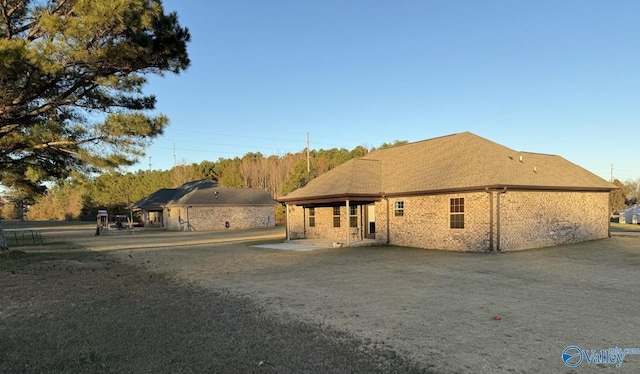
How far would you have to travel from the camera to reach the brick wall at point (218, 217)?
36.1 m

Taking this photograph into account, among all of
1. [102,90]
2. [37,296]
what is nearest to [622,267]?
[37,296]

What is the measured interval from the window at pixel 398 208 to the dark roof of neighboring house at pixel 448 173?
62cm

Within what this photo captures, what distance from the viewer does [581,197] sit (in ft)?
60.5

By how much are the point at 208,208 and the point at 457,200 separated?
2608 centimetres

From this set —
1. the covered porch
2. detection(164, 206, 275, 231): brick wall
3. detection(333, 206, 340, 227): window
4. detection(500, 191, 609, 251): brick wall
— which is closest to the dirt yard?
detection(500, 191, 609, 251): brick wall

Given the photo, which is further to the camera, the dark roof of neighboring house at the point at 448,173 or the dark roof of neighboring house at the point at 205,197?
the dark roof of neighboring house at the point at 205,197

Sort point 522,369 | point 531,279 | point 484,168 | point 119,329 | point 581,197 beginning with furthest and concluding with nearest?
point 581,197, point 484,168, point 531,279, point 119,329, point 522,369

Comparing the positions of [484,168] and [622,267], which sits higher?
[484,168]

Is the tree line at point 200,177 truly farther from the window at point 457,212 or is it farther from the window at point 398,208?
the window at point 457,212

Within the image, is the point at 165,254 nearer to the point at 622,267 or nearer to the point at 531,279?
the point at 531,279

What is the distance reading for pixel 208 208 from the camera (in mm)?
36875

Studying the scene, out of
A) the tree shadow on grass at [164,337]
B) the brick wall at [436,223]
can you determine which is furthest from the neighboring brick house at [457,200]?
the tree shadow on grass at [164,337]

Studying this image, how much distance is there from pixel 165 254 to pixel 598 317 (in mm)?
15084

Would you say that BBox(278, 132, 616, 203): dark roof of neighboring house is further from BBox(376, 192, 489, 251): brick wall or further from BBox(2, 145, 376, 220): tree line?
BBox(2, 145, 376, 220): tree line
